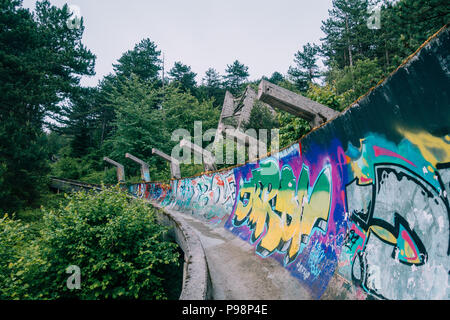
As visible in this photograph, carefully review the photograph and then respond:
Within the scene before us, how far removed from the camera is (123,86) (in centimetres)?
3080

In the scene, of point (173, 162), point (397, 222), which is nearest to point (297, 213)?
point (397, 222)

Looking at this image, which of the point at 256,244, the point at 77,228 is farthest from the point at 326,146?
the point at 77,228

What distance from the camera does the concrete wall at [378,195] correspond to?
2.06 m

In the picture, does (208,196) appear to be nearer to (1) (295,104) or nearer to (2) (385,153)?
(1) (295,104)

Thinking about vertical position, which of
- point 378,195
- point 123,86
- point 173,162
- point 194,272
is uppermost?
point 123,86

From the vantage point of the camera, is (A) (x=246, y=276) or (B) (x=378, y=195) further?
(A) (x=246, y=276)

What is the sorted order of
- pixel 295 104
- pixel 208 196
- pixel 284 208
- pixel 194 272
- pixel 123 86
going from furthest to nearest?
pixel 123 86, pixel 208 196, pixel 295 104, pixel 284 208, pixel 194 272

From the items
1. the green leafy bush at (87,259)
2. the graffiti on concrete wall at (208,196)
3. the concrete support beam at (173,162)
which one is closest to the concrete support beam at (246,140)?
the graffiti on concrete wall at (208,196)

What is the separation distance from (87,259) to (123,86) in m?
29.4

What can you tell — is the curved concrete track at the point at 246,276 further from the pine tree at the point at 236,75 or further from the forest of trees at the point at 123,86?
the pine tree at the point at 236,75

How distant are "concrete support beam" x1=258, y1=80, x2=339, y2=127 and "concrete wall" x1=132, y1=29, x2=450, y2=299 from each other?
1485mm

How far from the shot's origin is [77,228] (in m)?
5.87

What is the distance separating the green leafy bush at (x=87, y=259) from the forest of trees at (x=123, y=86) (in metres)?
8.49
